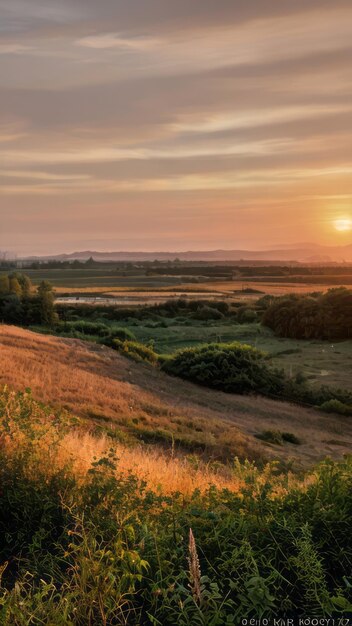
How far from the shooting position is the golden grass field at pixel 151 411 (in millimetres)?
10498

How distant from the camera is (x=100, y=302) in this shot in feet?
279

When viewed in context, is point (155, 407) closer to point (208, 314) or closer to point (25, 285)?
point (25, 285)

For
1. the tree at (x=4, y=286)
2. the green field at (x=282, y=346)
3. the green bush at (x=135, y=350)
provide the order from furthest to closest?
the tree at (x=4, y=286) → the green field at (x=282, y=346) → the green bush at (x=135, y=350)

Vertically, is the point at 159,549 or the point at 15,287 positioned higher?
the point at 15,287

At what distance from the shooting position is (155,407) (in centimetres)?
2323

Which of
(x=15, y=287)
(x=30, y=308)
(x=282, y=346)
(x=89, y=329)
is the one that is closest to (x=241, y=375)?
(x=89, y=329)

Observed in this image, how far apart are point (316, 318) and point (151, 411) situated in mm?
42801

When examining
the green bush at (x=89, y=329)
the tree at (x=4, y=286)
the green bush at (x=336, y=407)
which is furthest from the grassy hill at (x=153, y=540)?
the tree at (x=4, y=286)

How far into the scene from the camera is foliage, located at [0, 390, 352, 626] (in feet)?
15.8

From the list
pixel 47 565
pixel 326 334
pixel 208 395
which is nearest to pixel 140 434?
pixel 47 565

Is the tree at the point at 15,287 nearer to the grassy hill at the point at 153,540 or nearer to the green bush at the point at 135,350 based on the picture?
the green bush at the point at 135,350

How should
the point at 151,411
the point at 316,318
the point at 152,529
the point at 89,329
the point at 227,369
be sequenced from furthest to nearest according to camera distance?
the point at 316,318 → the point at 89,329 → the point at 227,369 → the point at 151,411 → the point at 152,529

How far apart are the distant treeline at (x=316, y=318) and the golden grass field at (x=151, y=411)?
27955 millimetres

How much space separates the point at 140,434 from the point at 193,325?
56147 millimetres
